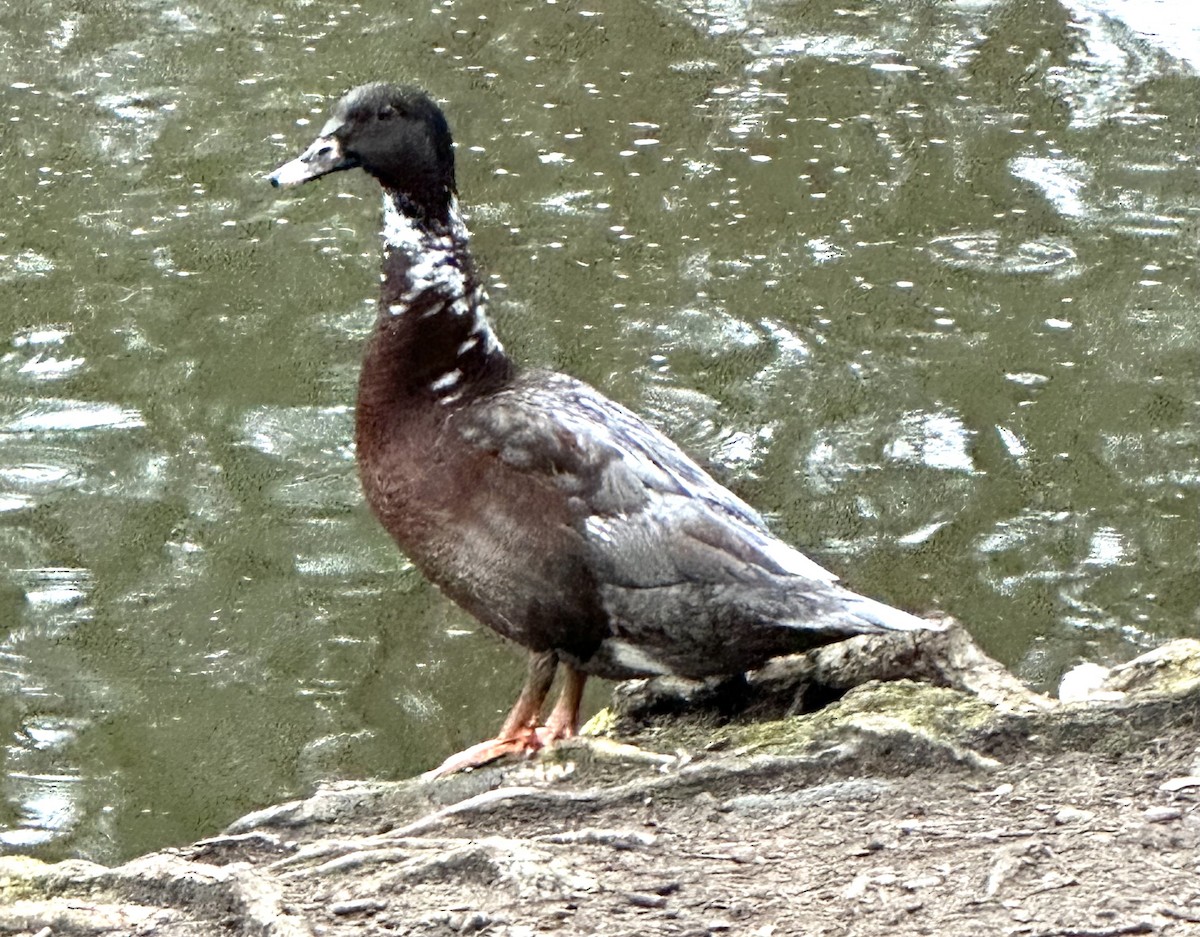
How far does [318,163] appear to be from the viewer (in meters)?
4.64

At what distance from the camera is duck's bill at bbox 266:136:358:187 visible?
4.61 meters

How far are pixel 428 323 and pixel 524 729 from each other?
3.24ft

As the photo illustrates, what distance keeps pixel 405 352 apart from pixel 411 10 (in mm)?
5108

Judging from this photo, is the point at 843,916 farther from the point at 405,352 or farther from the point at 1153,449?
the point at 1153,449

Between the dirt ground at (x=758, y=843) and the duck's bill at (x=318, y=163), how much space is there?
1561 mm

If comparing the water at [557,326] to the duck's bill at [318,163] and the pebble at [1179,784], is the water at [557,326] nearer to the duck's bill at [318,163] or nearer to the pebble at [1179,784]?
the duck's bill at [318,163]

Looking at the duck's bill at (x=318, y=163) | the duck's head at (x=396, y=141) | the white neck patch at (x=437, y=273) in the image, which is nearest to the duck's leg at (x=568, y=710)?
A: the white neck patch at (x=437, y=273)

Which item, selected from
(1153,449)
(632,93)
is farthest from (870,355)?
(632,93)

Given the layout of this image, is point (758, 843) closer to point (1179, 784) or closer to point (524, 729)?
point (1179, 784)

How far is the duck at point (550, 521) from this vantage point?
411 centimetres

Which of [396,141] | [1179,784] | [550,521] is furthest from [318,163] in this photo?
[1179,784]

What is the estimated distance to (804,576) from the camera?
4.15 m

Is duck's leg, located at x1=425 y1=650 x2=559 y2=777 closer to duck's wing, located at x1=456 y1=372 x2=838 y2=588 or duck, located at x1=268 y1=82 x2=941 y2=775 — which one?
duck, located at x1=268 y1=82 x2=941 y2=775

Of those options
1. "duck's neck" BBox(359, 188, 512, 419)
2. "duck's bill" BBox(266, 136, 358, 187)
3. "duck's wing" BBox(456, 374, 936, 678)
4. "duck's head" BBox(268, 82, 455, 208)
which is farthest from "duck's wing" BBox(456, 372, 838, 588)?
"duck's bill" BBox(266, 136, 358, 187)
